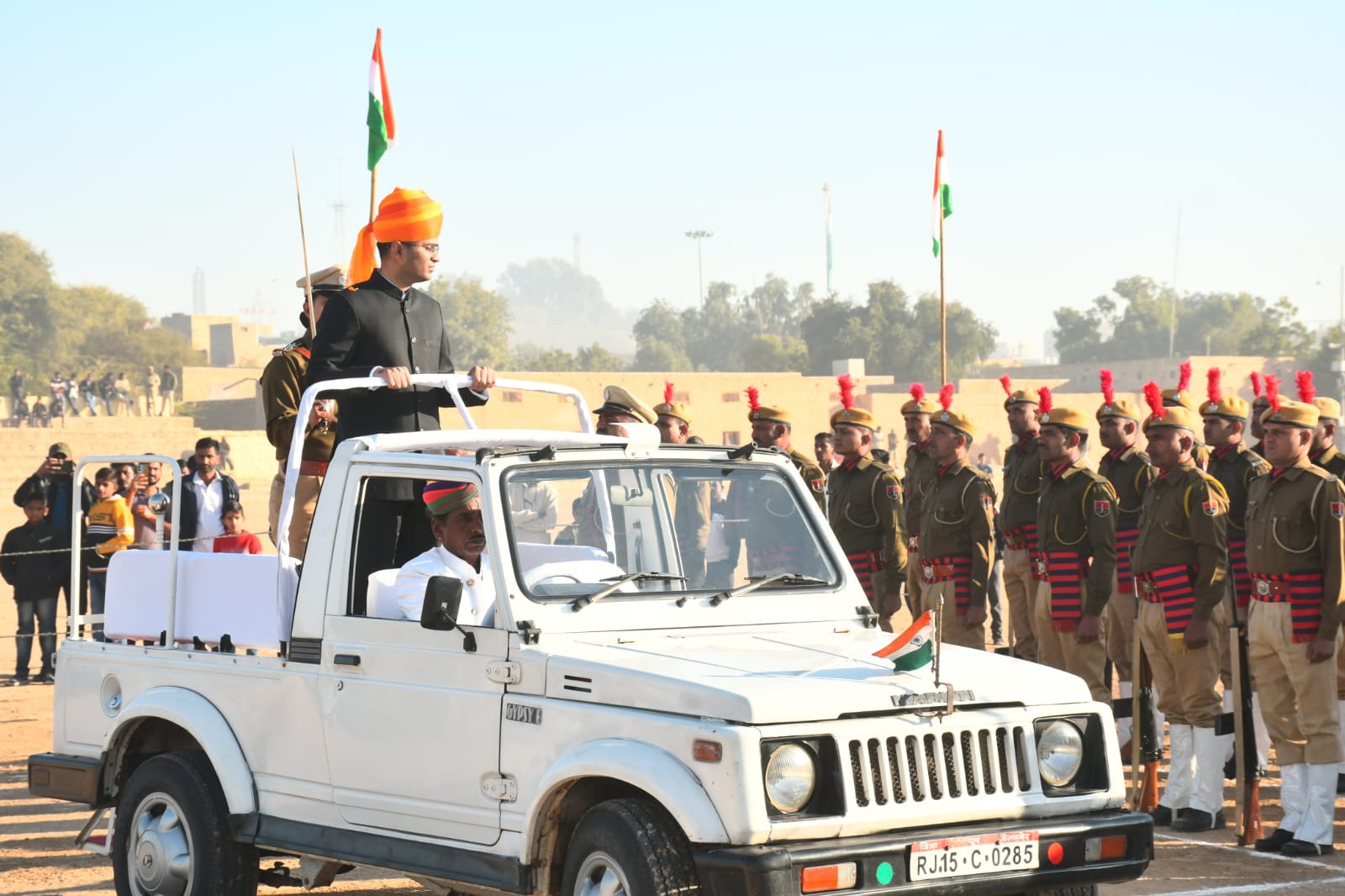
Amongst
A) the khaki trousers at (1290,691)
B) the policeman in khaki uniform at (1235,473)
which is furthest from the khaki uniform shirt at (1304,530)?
the policeman in khaki uniform at (1235,473)

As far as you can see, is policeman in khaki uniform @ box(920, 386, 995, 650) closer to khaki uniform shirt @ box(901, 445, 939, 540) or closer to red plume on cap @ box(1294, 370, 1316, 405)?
khaki uniform shirt @ box(901, 445, 939, 540)

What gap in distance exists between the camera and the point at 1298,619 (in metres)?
9.24

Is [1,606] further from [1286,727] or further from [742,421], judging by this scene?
[742,421]

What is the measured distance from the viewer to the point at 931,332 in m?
106

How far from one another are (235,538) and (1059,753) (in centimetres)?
771

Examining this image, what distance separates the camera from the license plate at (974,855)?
537cm

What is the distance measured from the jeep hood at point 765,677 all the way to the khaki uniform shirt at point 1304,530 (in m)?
3.41

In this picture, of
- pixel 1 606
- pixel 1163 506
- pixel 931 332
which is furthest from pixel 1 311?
pixel 1163 506

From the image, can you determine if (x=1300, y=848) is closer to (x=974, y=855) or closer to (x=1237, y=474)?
(x=1237, y=474)

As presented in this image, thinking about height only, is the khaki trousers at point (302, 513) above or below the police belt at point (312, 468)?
below

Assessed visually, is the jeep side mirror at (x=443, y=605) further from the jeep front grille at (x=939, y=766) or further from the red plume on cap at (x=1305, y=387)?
the red plume on cap at (x=1305, y=387)

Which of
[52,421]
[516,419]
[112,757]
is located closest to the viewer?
[112,757]

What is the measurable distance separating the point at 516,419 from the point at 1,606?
37708 mm

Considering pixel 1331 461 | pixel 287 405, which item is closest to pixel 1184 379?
pixel 1331 461
